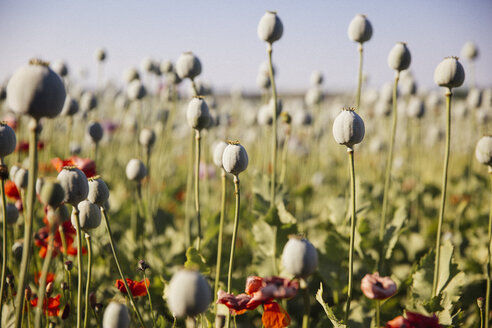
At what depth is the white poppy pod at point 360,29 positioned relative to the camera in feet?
4.71

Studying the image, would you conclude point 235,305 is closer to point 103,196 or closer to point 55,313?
point 103,196

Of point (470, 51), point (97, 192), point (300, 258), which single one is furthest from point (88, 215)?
point (470, 51)

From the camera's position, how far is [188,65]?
1366mm

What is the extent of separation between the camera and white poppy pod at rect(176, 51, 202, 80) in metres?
1.37

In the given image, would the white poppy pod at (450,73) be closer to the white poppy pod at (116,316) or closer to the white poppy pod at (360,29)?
the white poppy pod at (360,29)

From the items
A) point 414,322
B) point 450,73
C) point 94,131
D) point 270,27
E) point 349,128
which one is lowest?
point 414,322

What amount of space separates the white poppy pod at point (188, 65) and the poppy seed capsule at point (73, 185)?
68 cm

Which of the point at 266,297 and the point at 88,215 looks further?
the point at 88,215

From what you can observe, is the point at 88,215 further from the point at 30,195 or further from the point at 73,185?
the point at 30,195

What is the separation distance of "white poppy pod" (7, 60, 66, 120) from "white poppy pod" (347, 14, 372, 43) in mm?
1155

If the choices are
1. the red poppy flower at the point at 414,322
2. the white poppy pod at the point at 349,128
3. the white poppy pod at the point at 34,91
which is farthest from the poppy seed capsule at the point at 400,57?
the white poppy pod at the point at 34,91

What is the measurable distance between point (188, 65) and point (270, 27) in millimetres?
324

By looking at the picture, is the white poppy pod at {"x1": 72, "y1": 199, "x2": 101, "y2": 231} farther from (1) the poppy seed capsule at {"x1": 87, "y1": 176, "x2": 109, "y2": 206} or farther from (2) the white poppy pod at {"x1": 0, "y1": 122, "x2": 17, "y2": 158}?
(2) the white poppy pod at {"x1": 0, "y1": 122, "x2": 17, "y2": 158}

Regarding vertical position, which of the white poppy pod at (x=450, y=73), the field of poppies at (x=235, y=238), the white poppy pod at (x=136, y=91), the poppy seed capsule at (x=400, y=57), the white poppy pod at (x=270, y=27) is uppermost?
the white poppy pod at (x=270, y=27)
